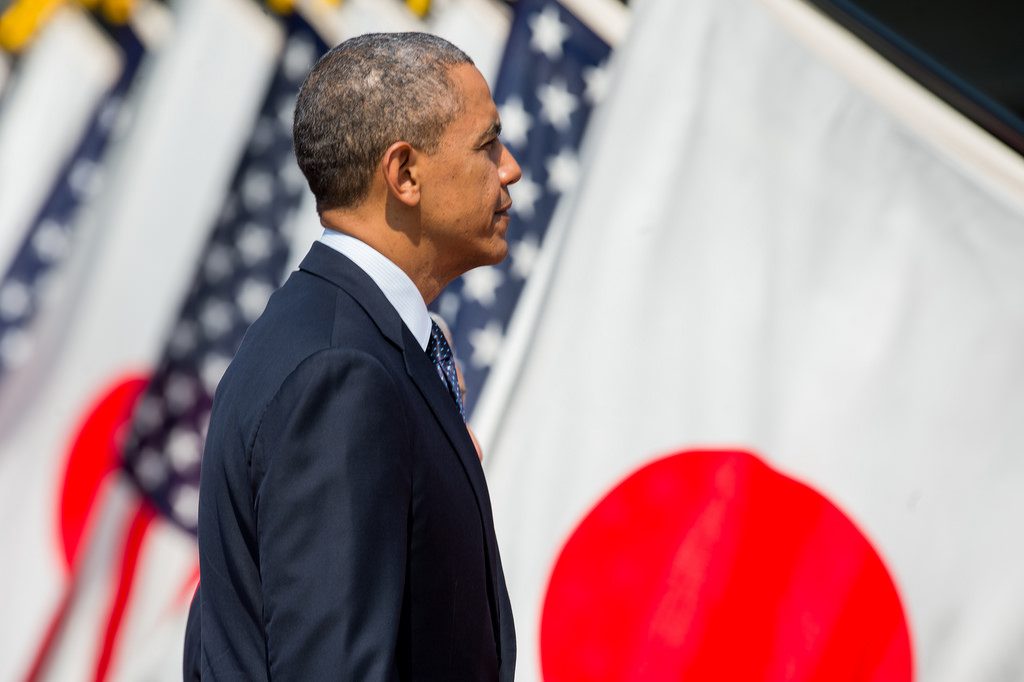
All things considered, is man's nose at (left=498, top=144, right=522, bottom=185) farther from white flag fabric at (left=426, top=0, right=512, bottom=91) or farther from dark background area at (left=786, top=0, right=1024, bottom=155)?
dark background area at (left=786, top=0, right=1024, bottom=155)

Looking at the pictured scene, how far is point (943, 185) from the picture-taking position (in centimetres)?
218

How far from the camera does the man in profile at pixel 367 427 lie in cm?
114

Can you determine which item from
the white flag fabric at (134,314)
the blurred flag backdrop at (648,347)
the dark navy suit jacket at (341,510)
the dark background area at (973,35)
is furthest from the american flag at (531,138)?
the dark navy suit jacket at (341,510)

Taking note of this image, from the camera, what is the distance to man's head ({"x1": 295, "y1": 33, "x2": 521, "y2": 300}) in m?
1.33

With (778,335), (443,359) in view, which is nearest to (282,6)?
(778,335)

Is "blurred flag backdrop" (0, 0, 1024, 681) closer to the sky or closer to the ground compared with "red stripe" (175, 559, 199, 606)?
closer to the sky

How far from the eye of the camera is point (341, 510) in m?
1.14

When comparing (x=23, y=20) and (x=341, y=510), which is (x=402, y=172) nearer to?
(x=341, y=510)

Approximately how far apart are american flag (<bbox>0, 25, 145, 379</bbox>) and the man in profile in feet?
6.82

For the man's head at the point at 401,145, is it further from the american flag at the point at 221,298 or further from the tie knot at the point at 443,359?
the american flag at the point at 221,298

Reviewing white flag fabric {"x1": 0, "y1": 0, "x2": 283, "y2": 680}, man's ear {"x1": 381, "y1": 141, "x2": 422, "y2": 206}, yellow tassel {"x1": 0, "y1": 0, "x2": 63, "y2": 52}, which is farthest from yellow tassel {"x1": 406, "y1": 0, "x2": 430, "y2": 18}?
man's ear {"x1": 381, "y1": 141, "x2": 422, "y2": 206}

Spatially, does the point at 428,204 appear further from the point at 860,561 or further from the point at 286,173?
the point at 286,173

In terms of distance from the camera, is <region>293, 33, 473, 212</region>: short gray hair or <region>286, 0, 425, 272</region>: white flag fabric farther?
<region>286, 0, 425, 272</region>: white flag fabric

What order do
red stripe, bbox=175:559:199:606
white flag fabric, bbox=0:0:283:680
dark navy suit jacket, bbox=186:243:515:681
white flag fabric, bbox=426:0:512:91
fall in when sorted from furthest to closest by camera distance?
white flag fabric, bbox=0:0:283:680 < red stripe, bbox=175:559:199:606 < white flag fabric, bbox=426:0:512:91 < dark navy suit jacket, bbox=186:243:515:681
